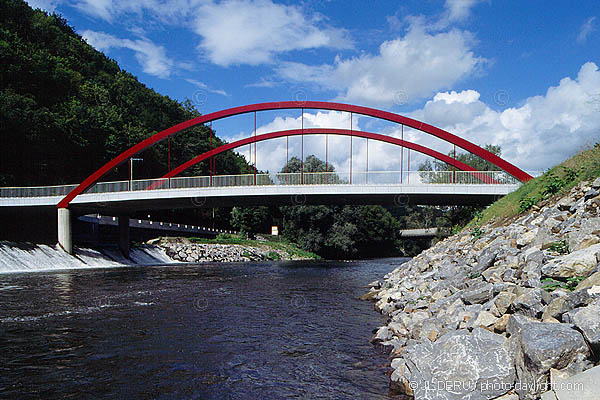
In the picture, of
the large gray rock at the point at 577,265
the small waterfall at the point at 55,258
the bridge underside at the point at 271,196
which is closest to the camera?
the large gray rock at the point at 577,265

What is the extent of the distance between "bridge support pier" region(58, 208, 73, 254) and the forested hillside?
40.9ft

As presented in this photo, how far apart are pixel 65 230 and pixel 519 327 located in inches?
1690

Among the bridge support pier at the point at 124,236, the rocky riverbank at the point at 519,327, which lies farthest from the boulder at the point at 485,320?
the bridge support pier at the point at 124,236

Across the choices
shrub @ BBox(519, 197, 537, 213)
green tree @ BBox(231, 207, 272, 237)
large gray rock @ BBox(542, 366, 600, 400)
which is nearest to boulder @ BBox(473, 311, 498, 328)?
large gray rock @ BBox(542, 366, 600, 400)

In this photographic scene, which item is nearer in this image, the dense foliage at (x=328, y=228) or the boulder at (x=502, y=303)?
the boulder at (x=502, y=303)

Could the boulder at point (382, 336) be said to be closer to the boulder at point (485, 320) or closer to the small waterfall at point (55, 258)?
the boulder at point (485, 320)

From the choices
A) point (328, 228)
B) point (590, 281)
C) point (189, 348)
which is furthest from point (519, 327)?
point (328, 228)

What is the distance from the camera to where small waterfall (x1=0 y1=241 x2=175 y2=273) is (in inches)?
1268

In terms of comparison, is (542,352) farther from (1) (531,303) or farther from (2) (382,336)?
(2) (382,336)

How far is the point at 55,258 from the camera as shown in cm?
3675

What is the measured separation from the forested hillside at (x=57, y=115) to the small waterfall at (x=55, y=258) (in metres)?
15.3

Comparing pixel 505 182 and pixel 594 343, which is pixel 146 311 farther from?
pixel 505 182

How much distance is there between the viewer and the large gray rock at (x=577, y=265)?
245 inches

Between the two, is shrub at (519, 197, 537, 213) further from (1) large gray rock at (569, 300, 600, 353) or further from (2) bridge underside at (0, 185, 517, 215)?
(2) bridge underside at (0, 185, 517, 215)
